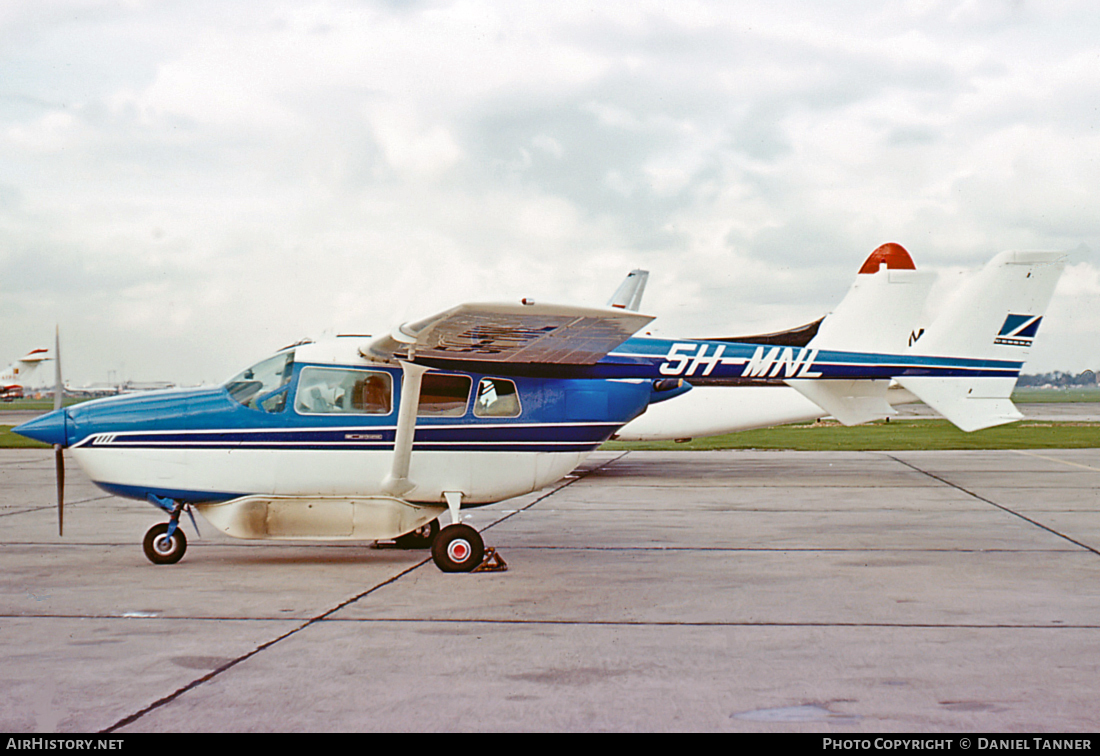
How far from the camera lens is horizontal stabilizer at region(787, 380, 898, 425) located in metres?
15.6

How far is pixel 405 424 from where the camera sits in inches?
330

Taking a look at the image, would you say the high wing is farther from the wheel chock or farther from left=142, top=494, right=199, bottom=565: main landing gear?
left=142, top=494, right=199, bottom=565: main landing gear

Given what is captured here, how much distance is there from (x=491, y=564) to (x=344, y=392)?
2126 mm

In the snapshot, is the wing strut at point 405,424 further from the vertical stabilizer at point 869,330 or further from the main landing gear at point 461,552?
the vertical stabilizer at point 869,330

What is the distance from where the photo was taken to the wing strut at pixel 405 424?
835 cm

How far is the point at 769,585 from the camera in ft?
24.8

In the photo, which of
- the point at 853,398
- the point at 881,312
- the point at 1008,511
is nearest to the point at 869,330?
the point at 881,312

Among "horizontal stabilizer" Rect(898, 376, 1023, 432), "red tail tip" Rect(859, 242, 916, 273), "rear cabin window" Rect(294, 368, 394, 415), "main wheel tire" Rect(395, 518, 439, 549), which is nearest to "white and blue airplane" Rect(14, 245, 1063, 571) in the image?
"rear cabin window" Rect(294, 368, 394, 415)

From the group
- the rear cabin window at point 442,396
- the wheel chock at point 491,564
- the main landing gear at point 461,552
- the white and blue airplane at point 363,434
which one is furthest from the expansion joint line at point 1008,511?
the rear cabin window at point 442,396

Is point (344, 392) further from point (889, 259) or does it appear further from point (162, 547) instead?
point (889, 259)

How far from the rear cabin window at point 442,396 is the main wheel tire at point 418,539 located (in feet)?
4.80
